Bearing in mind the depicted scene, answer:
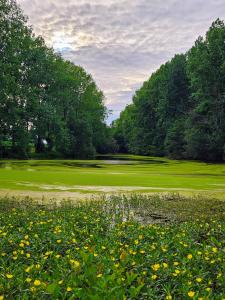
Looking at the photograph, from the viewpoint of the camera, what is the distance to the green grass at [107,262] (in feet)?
18.0

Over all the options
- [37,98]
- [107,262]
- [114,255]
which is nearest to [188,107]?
[37,98]

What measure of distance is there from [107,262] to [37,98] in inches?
2422

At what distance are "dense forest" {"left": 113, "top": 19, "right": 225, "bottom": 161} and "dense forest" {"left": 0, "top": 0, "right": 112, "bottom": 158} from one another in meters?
15.4

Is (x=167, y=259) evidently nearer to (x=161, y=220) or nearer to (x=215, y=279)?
(x=215, y=279)

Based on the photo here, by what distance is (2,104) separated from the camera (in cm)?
5403

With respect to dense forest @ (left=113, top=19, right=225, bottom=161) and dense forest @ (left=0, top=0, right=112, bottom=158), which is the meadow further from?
dense forest @ (left=113, top=19, right=225, bottom=161)

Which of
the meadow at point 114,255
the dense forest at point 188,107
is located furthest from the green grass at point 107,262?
the dense forest at point 188,107

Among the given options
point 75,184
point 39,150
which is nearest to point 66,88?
point 39,150

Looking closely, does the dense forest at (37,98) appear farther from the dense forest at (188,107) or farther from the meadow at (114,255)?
the meadow at (114,255)

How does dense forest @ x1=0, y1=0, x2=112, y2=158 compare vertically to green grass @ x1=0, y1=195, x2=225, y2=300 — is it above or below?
above

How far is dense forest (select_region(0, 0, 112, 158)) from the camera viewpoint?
51719mm

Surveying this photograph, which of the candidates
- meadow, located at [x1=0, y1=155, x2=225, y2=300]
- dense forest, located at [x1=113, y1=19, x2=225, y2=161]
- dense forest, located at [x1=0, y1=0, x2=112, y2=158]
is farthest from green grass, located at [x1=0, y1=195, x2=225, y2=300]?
dense forest, located at [x1=113, y1=19, x2=225, y2=161]

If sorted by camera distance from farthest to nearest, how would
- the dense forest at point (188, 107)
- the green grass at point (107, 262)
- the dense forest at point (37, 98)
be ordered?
the dense forest at point (188, 107) → the dense forest at point (37, 98) → the green grass at point (107, 262)

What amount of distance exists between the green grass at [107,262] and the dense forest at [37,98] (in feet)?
133
